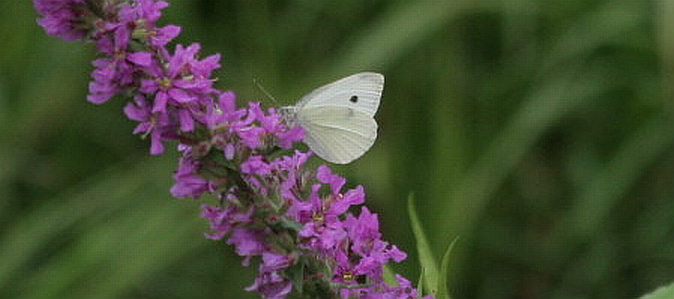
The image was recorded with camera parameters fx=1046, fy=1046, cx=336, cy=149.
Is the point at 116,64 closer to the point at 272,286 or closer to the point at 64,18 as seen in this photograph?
the point at 64,18

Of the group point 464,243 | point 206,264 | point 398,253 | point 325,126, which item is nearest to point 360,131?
point 325,126

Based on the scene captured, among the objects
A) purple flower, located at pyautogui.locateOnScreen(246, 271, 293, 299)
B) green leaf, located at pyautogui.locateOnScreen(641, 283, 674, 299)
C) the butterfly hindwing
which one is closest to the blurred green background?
the butterfly hindwing

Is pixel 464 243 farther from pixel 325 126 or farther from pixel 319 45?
pixel 325 126

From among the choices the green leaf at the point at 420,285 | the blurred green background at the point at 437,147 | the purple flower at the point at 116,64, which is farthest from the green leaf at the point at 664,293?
the blurred green background at the point at 437,147

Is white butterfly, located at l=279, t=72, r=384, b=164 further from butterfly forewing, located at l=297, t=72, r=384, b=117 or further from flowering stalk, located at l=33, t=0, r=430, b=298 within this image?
flowering stalk, located at l=33, t=0, r=430, b=298

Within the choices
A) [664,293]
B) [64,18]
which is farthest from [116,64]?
[664,293]

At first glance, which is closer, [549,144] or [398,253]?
[398,253]

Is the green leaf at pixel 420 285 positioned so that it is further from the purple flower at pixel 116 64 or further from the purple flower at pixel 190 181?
the purple flower at pixel 116 64
